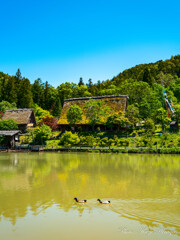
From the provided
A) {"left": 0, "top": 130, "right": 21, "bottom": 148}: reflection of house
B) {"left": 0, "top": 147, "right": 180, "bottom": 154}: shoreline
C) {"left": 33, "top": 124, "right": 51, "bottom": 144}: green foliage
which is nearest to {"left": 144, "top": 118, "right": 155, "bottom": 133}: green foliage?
{"left": 0, "top": 147, "right": 180, "bottom": 154}: shoreline

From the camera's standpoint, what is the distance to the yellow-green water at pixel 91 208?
7.57m

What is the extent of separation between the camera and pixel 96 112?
41156mm

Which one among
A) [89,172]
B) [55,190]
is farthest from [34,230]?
[89,172]

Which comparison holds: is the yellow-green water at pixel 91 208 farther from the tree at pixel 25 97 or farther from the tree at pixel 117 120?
the tree at pixel 25 97

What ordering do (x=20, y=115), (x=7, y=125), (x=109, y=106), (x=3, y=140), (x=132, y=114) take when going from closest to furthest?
(x=3, y=140)
(x=132, y=114)
(x=7, y=125)
(x=109, y=106)
(x=20, y=115)

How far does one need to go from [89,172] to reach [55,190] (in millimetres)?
5538

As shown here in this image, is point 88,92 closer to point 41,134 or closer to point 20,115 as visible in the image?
point 20,115

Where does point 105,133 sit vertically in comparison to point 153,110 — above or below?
below

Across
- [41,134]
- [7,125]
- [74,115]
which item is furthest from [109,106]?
[7,125]

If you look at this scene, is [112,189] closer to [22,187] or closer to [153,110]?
[22,187]

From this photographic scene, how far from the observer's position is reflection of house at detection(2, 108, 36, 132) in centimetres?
4478

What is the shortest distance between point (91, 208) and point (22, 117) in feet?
126

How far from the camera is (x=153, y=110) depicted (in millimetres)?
40625

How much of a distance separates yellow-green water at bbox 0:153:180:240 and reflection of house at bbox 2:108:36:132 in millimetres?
29456
